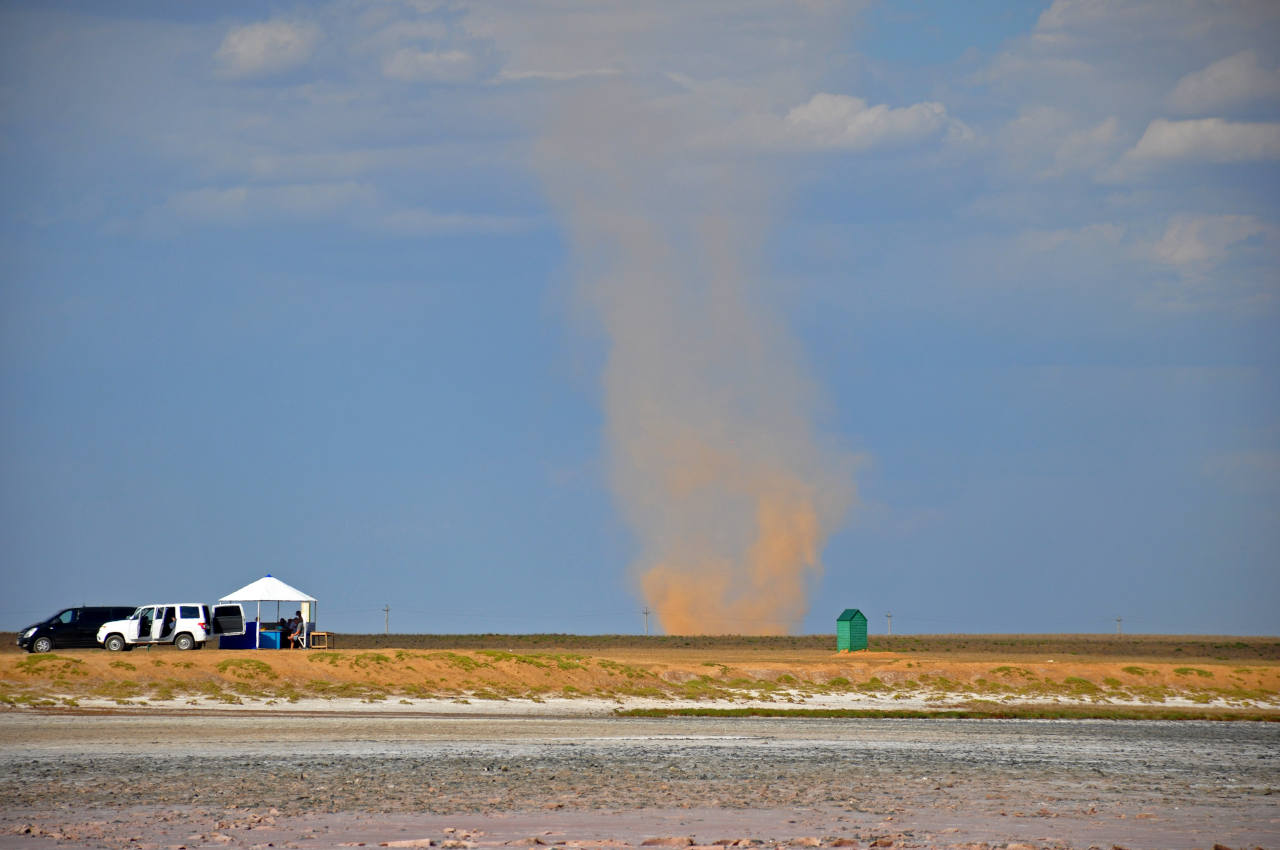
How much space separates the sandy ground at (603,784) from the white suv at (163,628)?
18.2 meters

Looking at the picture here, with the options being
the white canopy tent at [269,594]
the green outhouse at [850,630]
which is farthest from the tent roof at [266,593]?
the green outhouse at [850,630]

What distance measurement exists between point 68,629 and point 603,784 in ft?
128

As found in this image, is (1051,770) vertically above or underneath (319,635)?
underneath

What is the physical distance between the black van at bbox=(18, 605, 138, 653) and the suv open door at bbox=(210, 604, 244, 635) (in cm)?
332

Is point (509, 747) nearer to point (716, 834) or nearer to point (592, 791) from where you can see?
point (592, 791)

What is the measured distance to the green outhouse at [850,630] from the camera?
6719cm

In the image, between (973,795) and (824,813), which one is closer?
(824,813)

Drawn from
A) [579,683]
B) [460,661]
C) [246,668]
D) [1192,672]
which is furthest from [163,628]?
[1192,672]

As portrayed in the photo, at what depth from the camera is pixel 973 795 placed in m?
21.3

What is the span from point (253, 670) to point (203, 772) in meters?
19.1

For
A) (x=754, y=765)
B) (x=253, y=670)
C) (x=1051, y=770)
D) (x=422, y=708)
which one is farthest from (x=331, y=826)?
(x=253, y=670)

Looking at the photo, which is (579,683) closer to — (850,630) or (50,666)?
(50,666)

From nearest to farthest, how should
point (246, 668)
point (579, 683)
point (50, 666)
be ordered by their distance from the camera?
point (50, 666), point (246, 668), point (579, 683)

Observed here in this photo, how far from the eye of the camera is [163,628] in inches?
2046
